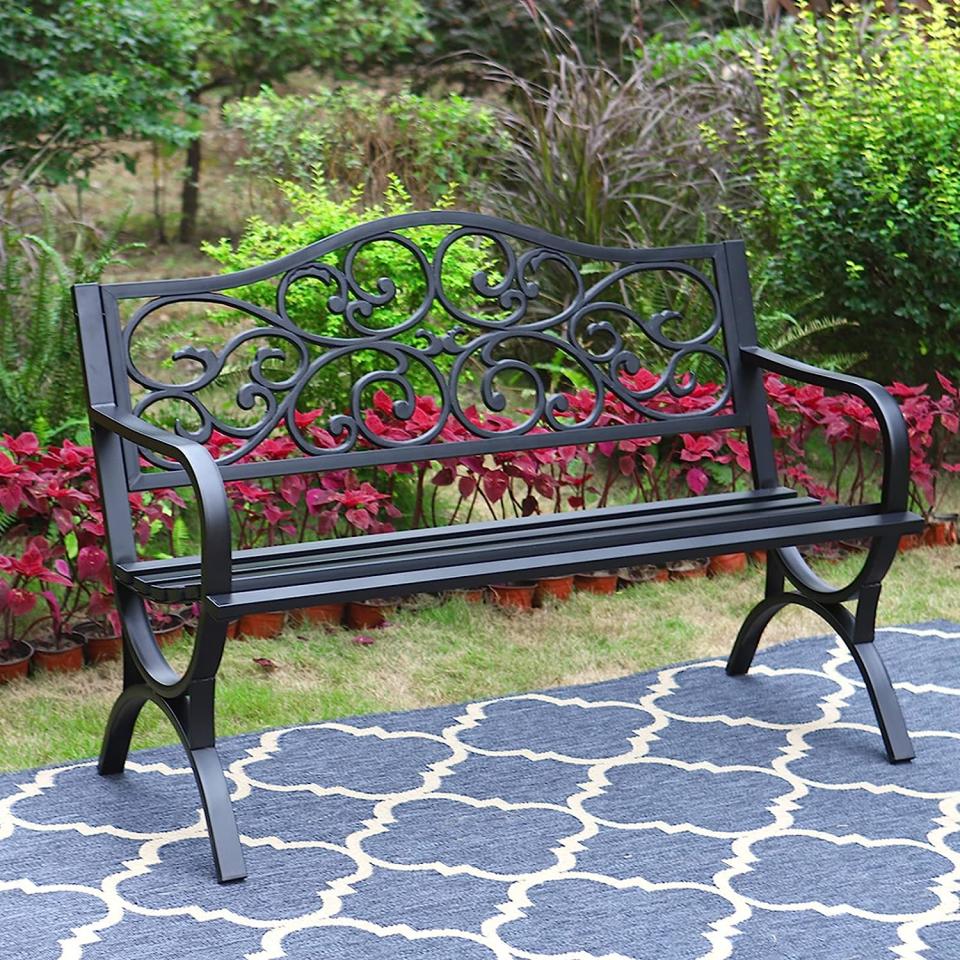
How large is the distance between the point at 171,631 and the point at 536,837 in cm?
133

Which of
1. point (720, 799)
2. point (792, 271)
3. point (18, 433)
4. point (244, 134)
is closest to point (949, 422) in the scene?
point (792, 271)

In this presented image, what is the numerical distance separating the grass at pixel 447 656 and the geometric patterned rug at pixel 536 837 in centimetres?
15

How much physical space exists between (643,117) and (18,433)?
2.86m

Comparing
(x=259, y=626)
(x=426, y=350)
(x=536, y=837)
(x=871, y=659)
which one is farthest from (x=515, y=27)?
(x=536, y=837)

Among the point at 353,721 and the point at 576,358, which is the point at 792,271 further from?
the point at 353,721

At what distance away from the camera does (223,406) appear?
507cm

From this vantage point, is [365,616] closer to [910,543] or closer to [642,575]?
[642,575]

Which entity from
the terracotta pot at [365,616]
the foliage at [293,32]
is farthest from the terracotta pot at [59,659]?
the foliage at [293,32]

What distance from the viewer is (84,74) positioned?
Answer: 693 centimetres

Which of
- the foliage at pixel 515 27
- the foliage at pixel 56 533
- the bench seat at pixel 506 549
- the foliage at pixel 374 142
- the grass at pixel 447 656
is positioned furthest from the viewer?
the foliage at pixel 515 27

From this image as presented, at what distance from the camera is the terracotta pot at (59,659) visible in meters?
3.56

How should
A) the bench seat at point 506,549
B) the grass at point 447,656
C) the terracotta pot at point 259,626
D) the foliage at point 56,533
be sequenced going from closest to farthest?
the bench seat at point 506,549, the grass at point 447,656, the foliage at point 56,533, the terracotta pot at point 259,626

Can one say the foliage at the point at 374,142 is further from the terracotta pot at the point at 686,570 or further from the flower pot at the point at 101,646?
the flower pot at the point at 101,646

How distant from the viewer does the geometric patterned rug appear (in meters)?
2.41
